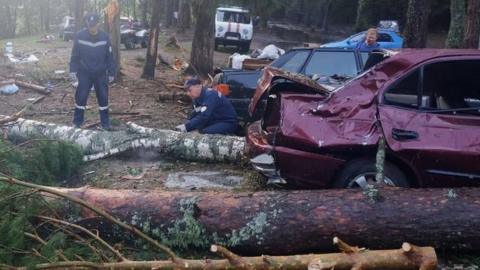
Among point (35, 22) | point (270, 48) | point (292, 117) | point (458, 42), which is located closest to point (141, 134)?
point (292, 117)

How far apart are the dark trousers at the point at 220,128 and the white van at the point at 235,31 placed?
59.9ft

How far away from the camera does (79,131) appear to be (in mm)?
7484

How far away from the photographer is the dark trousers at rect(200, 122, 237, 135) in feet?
25.6

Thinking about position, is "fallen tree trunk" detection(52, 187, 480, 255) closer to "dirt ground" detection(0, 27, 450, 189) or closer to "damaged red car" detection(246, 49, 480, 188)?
"damaged red car" detection(246, 49, 480, 188)

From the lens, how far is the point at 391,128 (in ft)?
16.1

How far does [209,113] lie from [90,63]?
96.4 inches

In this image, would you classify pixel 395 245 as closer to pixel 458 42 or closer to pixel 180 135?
pixel 180 135

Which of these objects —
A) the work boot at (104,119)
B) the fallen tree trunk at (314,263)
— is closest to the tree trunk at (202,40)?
the work boot at (104,119)

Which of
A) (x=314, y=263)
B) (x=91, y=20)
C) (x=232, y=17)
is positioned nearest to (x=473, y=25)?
(x=91, y=20)

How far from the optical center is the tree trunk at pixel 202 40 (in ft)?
48.6

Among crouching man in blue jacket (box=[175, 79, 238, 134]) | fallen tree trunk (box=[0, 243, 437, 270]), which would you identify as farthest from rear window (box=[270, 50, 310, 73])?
fallen tree trunk (box=[0, 243, 437, 270])

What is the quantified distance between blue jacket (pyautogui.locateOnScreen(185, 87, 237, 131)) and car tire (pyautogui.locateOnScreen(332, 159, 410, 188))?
2990 mm

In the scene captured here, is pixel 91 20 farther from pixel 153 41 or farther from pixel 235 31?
pixel 235 31

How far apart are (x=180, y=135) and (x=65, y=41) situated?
24.8 meters
